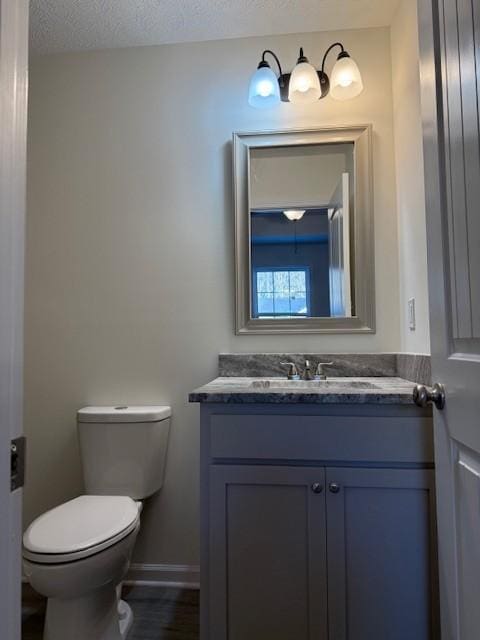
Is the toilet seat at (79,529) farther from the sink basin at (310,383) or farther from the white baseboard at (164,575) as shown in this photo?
the sink basin at (310,383)

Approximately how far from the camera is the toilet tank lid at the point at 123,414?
1.68 meters

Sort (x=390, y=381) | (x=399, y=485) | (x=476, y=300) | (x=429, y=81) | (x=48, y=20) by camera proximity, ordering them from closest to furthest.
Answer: (x=476, y=300), (x=429, y=81), (x=399, y=485), (x=390, y=381), (x=48, y=20)

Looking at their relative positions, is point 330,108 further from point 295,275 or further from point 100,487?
point 100,487

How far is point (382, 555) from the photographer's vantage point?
44.8 inches

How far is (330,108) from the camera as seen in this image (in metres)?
1.80

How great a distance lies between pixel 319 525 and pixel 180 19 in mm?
2058

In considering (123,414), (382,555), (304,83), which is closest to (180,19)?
(304,83)

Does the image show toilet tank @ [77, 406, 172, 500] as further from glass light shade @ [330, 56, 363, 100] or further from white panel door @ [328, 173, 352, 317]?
glass light shade @ [330, 56, 363, 100]

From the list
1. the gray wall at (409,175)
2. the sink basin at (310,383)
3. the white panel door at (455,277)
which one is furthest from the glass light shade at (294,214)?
the white panel door at (455,277)

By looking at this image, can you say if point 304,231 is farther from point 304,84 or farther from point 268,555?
point 268,555

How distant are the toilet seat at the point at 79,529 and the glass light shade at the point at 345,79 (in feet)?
6.01

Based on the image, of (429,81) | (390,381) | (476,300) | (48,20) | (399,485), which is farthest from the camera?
(48,20)

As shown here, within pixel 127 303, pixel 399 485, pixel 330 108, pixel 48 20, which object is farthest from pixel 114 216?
pixel 399 485

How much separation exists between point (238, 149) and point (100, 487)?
1.58 metres
